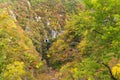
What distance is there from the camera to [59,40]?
62.7 m

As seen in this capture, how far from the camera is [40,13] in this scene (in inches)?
3044

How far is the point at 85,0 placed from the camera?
15.0 metres

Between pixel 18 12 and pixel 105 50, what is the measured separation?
198 feet

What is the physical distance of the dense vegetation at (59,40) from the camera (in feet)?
48.1

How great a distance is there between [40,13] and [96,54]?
62.6 metres

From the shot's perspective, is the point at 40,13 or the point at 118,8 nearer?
the point at 118,8

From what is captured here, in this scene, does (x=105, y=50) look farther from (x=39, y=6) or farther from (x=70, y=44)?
(x=39, y=6)

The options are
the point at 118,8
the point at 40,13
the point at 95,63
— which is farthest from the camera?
the point at 40,13

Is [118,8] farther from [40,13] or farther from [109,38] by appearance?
[40,13]

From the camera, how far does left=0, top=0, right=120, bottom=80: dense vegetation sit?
48.1ft

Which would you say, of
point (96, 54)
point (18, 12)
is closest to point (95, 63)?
point (96, 54)

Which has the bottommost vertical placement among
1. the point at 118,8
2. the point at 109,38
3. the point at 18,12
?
the point at 18,12

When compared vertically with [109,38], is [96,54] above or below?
below

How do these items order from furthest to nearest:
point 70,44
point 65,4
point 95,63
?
point 65,4 < point 70,44 < point 95,63
